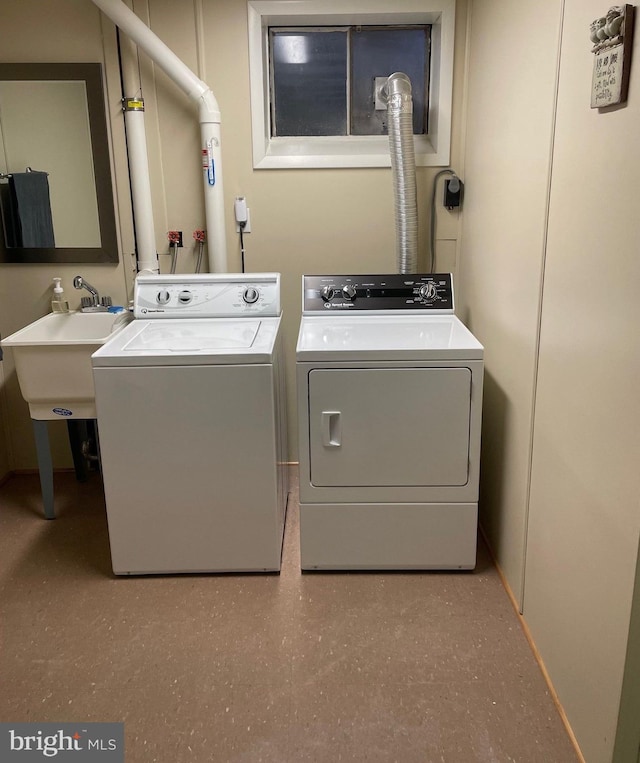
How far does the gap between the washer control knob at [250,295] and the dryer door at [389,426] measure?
0.68 meters

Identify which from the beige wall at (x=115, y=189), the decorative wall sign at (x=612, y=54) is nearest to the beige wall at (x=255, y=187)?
the beige wall at (x=115, y=189)

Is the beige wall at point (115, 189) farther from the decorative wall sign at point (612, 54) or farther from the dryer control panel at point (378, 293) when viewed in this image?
the decorative wall sign at point (612, 54)

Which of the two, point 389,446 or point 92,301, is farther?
point 92,301

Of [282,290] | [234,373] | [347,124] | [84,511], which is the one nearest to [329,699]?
[234,373]

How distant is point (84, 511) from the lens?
300cm

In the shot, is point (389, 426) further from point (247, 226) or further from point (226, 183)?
point (226, 183)

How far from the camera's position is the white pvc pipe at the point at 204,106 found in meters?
2.67

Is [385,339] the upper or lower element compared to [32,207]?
lower

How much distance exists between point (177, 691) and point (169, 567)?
61cm

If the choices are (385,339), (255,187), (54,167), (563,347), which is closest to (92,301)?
(54,167)

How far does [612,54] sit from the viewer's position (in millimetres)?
1396

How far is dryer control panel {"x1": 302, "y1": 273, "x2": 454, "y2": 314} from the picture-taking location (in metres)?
2.76

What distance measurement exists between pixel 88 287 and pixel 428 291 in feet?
5.18

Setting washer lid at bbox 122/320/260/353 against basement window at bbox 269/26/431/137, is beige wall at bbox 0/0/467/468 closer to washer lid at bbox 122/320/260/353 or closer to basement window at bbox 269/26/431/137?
basement window at bbox 269/26/431/137
